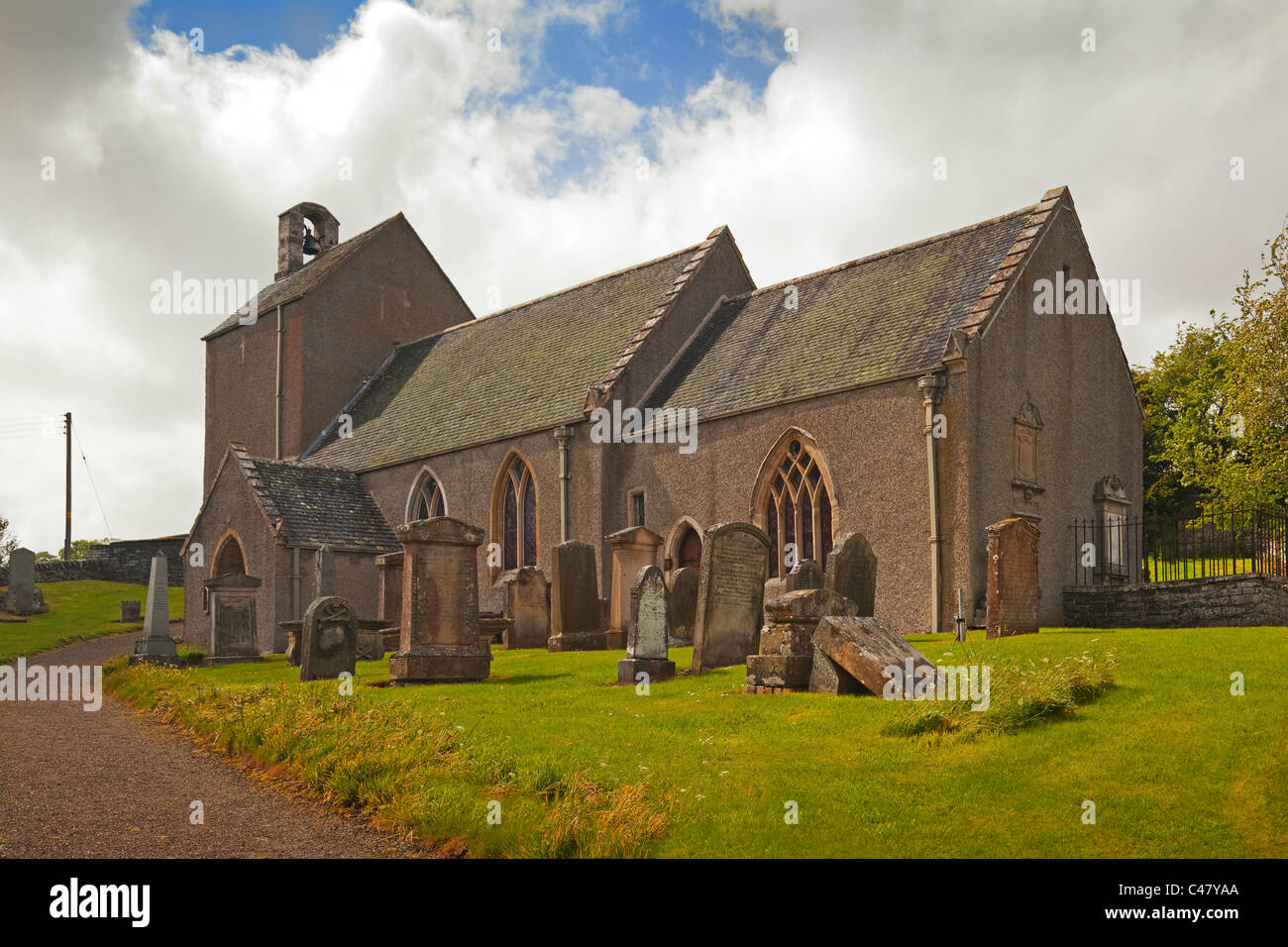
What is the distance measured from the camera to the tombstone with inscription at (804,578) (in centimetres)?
1555

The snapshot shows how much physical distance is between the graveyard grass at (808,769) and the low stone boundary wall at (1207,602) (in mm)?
6774

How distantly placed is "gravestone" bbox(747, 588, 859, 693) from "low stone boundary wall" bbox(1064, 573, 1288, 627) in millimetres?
9529

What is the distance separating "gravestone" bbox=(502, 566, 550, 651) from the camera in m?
22.7

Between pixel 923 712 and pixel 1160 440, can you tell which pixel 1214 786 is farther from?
pixel 1160 440

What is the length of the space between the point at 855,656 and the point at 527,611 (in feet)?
38.5

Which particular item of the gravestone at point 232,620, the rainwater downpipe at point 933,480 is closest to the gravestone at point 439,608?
the rainwater downpipe at point 933,480

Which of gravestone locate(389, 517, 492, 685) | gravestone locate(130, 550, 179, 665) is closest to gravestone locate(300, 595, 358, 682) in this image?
gravestone locate(389, 517, 492, 685)

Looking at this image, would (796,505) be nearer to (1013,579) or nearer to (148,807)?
(1013,579)

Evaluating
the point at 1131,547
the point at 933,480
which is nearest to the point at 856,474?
the point at 933,480

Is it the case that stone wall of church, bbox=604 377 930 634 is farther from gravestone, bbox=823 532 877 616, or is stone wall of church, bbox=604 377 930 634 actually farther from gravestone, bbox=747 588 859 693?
gravestone, bbox=747 588 859 693

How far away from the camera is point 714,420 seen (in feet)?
81.4

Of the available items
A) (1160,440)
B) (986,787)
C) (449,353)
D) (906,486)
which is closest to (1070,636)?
(906,486)

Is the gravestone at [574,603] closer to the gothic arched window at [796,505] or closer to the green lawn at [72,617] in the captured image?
the gothic arched window at [796,505]

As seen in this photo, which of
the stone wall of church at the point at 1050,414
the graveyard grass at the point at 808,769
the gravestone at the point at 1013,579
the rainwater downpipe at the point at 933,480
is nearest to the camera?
the graveyard grass at the point at 808,769
